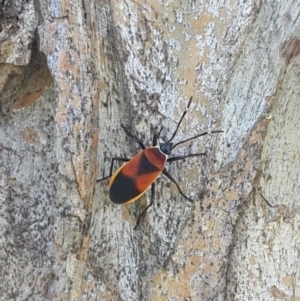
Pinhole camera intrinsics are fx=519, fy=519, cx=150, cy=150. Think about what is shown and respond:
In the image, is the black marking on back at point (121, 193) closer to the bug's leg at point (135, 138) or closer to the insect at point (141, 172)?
the insect at point (141, 172)

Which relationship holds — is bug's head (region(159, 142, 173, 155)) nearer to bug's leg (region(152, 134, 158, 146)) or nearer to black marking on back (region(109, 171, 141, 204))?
bug's leg (region(152, 134, 158, 146))

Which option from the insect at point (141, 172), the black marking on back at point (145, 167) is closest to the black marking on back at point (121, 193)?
the insect at point (141, 172)

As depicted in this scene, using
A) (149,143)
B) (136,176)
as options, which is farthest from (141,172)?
(149,143)

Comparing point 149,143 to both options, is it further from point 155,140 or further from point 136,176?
point 136,176

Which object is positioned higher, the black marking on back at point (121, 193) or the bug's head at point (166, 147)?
the bug's head at point (166, 147)

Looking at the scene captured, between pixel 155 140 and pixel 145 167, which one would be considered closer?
pixel 155 140

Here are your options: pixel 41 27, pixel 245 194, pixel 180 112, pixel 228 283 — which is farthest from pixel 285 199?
pixel 41 27

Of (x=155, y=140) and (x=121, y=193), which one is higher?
(x=155, y=140)
